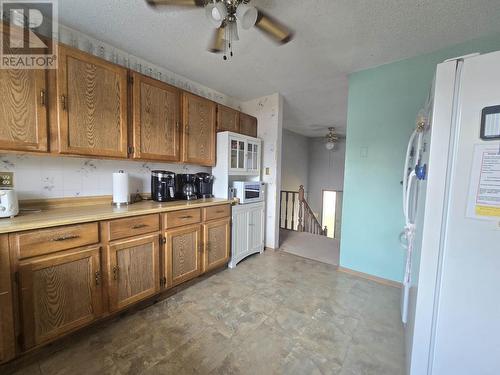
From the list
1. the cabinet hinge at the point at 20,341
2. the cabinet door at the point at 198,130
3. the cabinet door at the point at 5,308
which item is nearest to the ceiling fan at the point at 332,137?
the cabinet door at the point at 198,130

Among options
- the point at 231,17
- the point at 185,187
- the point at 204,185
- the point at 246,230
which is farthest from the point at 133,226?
the point at 231,17

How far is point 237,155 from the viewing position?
2.73m

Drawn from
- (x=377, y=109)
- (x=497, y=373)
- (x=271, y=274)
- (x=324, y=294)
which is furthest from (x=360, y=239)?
(x=497, y=373)

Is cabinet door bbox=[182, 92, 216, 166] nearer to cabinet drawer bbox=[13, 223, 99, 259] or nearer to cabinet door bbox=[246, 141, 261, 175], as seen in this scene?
cabinet door bbox=[246, 141, 261, 175]

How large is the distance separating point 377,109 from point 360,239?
1.49 meters

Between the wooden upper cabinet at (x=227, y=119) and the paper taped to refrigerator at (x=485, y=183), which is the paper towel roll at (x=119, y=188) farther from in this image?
the paper taped to refrigerator at (x=485, y=183)

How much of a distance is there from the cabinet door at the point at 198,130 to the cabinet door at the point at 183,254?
0.81 meters

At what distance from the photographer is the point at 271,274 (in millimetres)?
2389

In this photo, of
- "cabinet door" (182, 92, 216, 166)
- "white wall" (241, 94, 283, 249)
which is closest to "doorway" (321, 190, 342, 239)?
"white wall" (241, 94, 283, 249)

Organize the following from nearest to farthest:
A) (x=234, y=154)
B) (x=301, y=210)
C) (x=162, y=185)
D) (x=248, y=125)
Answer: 1. (x=162, y=185)
2. (x=234, y=154)
3. (x=248, y=125)
4. (x=301, y=210)

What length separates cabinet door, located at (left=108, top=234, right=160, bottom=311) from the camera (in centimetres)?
152

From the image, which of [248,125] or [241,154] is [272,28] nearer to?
[241,154]

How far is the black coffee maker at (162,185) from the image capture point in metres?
2.11

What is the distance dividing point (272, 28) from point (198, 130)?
1.30m
